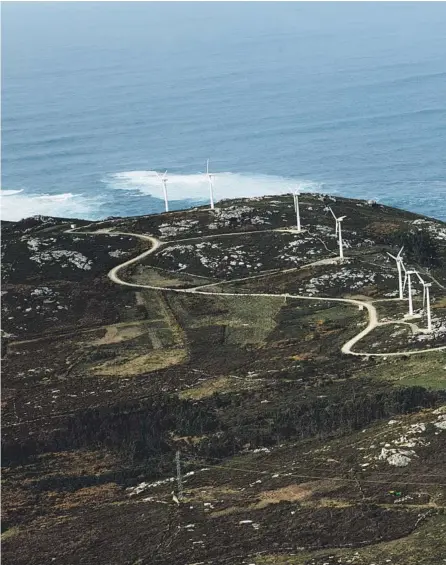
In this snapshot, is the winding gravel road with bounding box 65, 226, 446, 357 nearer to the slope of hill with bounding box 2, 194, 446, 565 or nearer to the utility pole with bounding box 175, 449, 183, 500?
the slope of hill with bounding box 2, 194, 446, 565

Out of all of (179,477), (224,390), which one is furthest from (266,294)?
(179,477)

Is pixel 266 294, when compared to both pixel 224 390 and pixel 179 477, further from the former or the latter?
pixel 179 477

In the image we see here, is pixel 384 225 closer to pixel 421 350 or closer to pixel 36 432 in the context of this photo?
pixel 421 350

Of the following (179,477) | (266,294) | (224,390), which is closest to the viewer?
(179,477)

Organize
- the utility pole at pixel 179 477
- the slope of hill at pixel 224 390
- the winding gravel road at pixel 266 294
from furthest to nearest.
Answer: the winding gravel road at pixel 266 294, the utility pole at pixel 179 477, the slope of hill at pixel 224 390

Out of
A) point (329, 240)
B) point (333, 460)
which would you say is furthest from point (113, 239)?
point (333, 460)

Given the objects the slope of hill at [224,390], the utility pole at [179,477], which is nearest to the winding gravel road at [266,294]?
the slope of hill at [224,390]

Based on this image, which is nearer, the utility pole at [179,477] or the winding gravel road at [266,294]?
the utility pole at [179,477]

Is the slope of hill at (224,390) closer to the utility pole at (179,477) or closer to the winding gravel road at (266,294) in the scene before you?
the winding gravel road at (266,294)

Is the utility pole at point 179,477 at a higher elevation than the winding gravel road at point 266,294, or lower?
lower

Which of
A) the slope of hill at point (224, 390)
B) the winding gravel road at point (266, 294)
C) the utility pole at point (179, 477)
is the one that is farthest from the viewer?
the winding gravel road at point (266, 294)

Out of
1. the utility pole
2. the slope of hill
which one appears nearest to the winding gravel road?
the slope of hill
